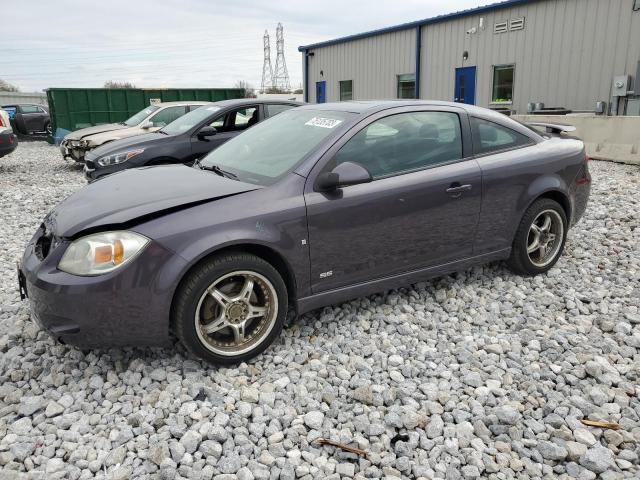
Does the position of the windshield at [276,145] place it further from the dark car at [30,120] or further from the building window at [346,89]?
the dark car at [30,120]

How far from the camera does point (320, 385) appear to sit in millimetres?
3090

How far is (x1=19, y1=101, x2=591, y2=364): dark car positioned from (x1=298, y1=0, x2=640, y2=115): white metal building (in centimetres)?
948

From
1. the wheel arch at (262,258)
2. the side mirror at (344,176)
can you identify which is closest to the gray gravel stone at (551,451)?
the wheel arch at (262,258)

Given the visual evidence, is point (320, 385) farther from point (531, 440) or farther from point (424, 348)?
point (531, 440)

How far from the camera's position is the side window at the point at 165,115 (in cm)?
1160

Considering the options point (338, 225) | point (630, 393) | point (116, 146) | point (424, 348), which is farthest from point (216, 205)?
point (116, 146)

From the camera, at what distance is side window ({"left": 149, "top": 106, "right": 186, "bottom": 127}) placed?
11.6 m

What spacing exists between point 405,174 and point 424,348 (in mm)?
1188

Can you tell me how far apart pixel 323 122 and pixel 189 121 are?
5.27m

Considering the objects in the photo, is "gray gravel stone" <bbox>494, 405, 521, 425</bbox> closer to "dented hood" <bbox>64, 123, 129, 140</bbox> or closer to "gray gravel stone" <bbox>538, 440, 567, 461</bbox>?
"gray gravel stone" <bbox>538, 440, 567, 461</bbox>

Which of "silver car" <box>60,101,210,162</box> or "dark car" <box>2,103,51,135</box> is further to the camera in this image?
"dark car" <box>2,103,51,135</box>

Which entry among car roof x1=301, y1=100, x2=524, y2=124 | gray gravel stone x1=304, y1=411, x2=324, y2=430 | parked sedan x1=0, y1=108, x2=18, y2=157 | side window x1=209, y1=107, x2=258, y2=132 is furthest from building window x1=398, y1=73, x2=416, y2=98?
gray gravel stone x1=304, y1=411, x2=324, y2=430

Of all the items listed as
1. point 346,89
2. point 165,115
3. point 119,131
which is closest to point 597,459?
point 119,131

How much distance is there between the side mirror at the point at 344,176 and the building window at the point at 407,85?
15.7m
